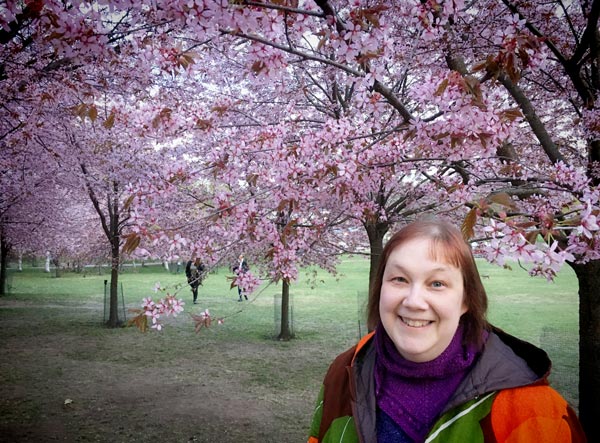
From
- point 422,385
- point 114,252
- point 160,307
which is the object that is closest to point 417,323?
point 422,385

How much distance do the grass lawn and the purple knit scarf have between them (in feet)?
Answer: 6.22

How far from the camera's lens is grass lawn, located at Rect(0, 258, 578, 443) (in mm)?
5676

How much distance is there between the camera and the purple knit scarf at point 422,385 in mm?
1404

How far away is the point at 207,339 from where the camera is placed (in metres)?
11.0

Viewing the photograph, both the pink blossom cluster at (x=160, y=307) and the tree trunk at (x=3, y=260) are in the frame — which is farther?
the tree trunk at (x=3, y=260)

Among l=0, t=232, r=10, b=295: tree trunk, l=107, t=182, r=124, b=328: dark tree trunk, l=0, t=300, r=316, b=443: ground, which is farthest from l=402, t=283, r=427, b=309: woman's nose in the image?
l=0, t=232, r=10, b=295: tree trunk

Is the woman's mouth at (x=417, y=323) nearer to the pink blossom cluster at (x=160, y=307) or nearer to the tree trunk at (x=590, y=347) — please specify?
the pink blossom cluster at (x=160, y=307)

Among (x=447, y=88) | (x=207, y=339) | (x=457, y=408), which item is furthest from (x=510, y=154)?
(x=207, y=339)

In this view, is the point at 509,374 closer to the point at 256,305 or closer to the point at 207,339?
the point at 207,339

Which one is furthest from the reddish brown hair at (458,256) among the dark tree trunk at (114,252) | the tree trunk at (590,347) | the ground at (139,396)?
the dark tree trunk at (114,252)

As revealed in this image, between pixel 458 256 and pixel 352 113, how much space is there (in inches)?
Answer: 215

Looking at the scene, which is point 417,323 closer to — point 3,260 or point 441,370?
point 441,370

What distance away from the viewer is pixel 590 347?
4.49m

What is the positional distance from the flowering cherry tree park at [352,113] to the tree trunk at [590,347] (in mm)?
13
